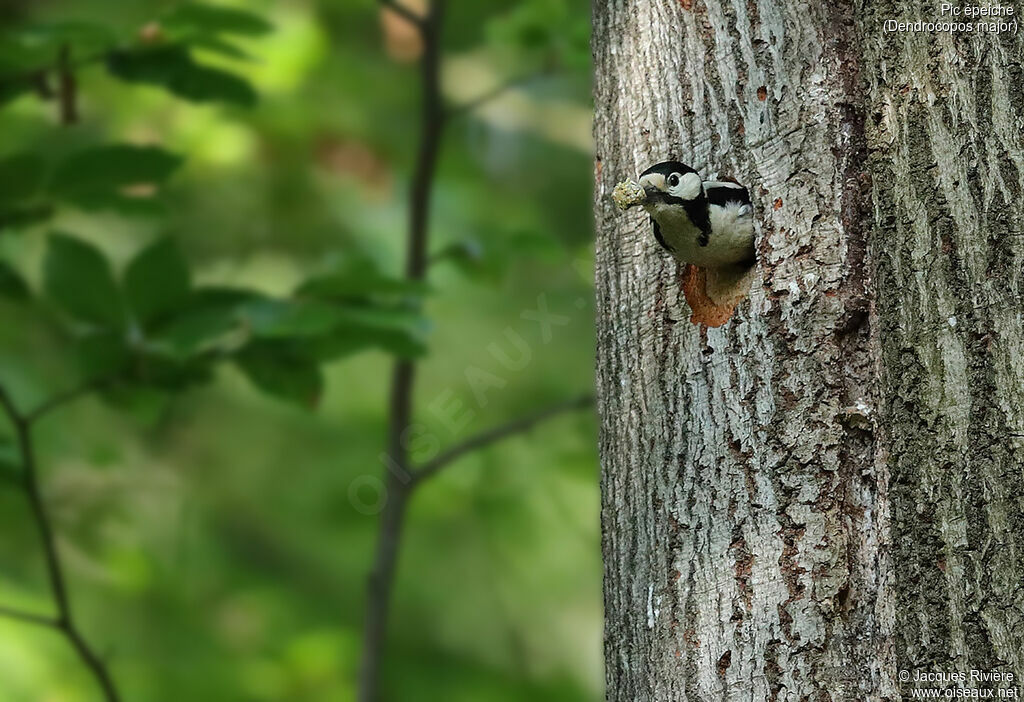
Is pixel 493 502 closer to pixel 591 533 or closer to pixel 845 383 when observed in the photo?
pixel 591 533

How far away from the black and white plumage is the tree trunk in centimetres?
3

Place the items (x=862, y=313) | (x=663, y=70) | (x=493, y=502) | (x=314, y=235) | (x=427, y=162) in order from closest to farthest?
(x=862, y=313) < (x=663, y=70) < (x=427, y=162) < (x=493, y=502) < (x=314, y=235)

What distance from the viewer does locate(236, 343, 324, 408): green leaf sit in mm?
2297

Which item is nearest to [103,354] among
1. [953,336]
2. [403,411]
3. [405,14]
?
[403,411]

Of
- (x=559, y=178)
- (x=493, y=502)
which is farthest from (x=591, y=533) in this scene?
(x=559, y=178)

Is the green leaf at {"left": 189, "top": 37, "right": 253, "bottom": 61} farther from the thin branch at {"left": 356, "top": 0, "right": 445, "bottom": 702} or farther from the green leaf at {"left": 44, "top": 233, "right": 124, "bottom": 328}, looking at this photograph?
the thin branch at {"left": 356, "top": 0, "right": 445, "bottom": 702}

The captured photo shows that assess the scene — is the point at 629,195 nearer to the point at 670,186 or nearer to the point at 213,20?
the point at 670,186

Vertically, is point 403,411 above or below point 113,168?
below

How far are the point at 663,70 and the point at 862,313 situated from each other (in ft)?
1.34

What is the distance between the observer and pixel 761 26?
1.29 metres

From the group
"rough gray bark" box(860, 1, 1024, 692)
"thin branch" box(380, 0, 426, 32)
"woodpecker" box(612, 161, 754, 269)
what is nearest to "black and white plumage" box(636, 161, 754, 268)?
"woodpecker" box(612, 161, 754, 269)

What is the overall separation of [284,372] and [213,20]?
2.49ft

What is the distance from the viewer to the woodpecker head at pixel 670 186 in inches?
49.8

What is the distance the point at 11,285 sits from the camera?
2.38 metres
